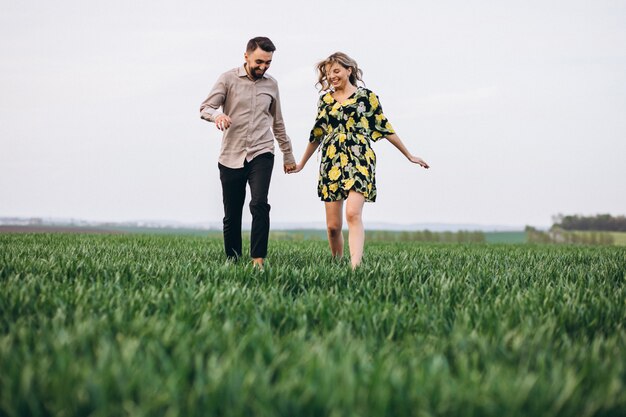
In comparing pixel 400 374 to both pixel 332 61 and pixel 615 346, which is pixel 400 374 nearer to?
pixel 615 346

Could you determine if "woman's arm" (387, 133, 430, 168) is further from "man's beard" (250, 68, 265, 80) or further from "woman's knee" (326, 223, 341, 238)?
"man's beard" (250, 68, 265, 80)

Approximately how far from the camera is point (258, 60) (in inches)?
216

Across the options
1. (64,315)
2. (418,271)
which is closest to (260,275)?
(418,271)

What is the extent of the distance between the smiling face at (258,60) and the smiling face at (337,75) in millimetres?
611

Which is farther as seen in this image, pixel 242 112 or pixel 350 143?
pixel 242 112

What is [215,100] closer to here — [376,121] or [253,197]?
[253,197]

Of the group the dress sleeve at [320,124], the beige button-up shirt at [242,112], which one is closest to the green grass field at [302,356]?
the dress sleeve at [320,124]

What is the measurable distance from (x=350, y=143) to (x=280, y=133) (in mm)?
1105

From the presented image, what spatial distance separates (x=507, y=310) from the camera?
2994mm

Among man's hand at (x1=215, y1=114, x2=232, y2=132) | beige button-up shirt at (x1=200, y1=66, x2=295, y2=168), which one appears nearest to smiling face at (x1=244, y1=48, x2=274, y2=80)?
beige button-up shirt at (x1=200, y1=66, x2=295, y2=168)

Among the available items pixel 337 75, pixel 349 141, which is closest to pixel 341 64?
pixel 337 75

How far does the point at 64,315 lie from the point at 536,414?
204 centimetres

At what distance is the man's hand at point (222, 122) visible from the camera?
5.06 m

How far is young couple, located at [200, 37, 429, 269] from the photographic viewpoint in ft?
17.7
